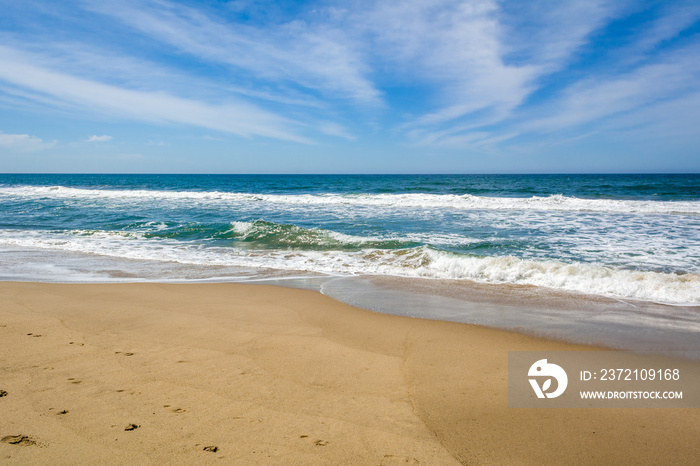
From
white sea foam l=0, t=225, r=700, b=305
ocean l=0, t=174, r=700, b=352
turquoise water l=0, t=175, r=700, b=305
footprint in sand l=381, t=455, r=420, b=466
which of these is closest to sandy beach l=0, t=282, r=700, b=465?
footprint in sand l=381, t=455, r=420, b=466

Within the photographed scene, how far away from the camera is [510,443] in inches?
91.7

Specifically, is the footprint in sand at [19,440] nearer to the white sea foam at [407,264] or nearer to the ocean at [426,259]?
the ocean at [426,259]

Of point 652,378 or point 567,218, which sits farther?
point 567,218

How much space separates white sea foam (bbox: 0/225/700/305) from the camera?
19.6ft

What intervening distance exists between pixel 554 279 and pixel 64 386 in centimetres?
698

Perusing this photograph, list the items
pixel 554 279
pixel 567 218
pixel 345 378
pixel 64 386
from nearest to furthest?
pixel 64 386 < pixel 345 378 < pixel 554 279 < pixel 567 218

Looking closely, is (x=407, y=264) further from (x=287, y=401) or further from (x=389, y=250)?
(x=287, y=401)

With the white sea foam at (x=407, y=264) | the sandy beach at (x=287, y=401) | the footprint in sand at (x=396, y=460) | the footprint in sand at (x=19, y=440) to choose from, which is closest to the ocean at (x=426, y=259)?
the white sea foam at (x=407, y=264)

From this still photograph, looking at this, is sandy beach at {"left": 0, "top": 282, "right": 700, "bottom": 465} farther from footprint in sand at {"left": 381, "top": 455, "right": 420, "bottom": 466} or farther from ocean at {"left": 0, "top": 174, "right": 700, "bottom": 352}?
ocean at {"left": 0, "top": 174, "right": 700, "bottom": 352}

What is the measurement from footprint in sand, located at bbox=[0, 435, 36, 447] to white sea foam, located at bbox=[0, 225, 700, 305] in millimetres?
5714

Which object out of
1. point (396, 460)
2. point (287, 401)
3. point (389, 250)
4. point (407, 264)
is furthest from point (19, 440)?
point (389, 250)

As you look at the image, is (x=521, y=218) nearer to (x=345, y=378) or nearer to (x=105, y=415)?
(x=345, y=378)

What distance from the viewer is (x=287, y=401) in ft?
8.86

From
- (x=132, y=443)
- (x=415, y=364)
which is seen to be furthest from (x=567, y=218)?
(x=132, y=443)
